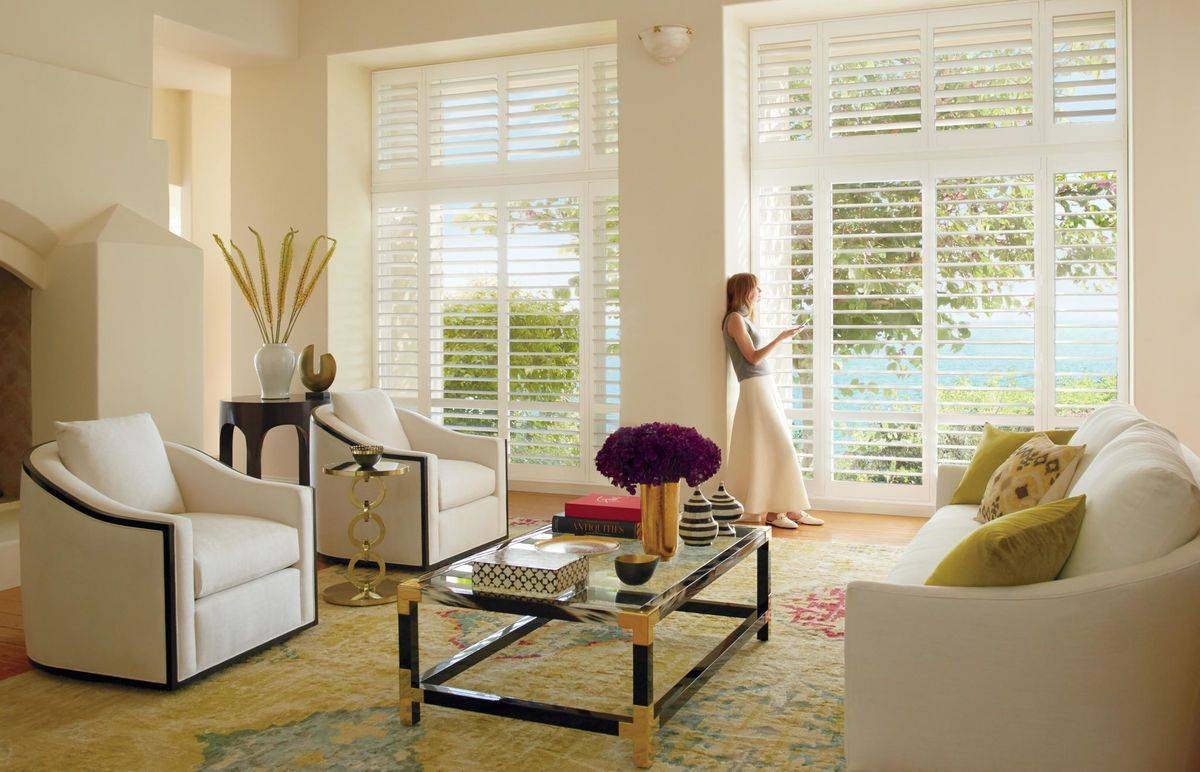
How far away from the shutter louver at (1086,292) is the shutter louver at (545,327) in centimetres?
294

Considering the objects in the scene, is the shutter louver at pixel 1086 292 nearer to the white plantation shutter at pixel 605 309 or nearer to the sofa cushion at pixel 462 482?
the white plantation shutter at pixel 605 309

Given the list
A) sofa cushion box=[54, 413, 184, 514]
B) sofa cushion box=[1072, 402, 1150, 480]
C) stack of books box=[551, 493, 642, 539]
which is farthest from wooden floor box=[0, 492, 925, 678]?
stack of books box=[551, 493, 642, 539]

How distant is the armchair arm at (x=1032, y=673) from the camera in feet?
7.27

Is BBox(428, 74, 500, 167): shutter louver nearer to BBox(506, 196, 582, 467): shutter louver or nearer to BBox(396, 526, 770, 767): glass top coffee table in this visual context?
BBox(506, 196, 582, 467): shutter louver

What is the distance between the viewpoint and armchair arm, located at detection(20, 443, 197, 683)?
10.5 feet

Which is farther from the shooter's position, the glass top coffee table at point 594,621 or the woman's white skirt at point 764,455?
the woman's white skirt at point 764,455

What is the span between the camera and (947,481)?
14.5 feet

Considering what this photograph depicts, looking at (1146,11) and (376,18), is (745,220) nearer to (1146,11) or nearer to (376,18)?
(1146,11)

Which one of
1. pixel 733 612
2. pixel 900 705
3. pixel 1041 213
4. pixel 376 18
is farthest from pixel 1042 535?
pixel 376 18

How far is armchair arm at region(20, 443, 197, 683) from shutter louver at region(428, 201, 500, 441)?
3.74 meters

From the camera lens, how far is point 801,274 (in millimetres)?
6242

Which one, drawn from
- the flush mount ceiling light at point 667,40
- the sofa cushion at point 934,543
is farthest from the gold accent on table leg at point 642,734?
the flush mount ceiling light at point 667,40

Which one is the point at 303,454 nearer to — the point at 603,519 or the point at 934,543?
the point at 603,519

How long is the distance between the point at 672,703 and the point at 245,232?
5.50 m
